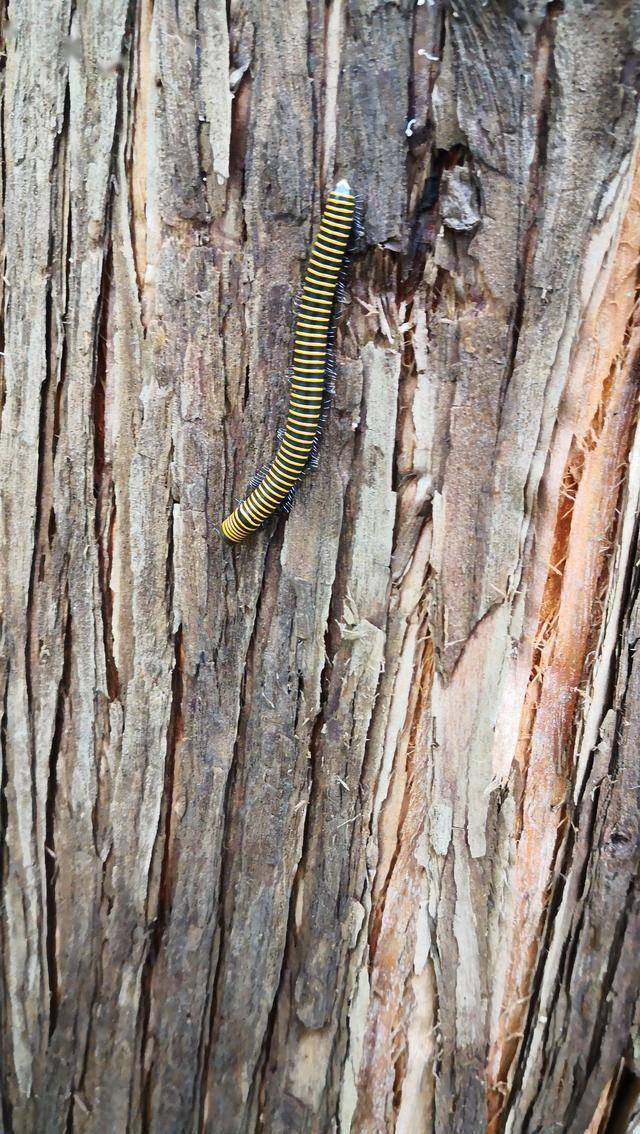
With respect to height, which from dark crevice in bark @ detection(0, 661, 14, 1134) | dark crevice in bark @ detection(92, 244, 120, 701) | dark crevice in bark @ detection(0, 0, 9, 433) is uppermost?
dark crevice in bark @ detection(0, 0, 9, 433)

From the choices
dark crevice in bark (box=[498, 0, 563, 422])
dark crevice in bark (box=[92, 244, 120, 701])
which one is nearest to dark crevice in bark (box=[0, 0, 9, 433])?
dark crevice in bark (box=[92, 244, 120, 701])

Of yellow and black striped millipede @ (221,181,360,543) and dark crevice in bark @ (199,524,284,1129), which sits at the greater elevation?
yellow and black striped millipede @ (221,181,360,543)

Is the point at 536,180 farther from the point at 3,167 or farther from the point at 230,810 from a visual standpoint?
the point at 230,810

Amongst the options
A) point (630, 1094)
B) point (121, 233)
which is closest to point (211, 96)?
point (121, 233)

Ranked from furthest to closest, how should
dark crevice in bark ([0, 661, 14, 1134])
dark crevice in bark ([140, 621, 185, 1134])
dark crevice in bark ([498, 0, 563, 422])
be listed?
dark crevice in bark ([0, 661, 14, 1134]), dark crevice in bark ([140, 621, 185, 1134]), dark crevice in bark ([498, 0, 563, 422])

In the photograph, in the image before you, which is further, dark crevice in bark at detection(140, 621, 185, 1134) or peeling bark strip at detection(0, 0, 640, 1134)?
dark crevice in bark at detection(140, 621, 185, 1134)

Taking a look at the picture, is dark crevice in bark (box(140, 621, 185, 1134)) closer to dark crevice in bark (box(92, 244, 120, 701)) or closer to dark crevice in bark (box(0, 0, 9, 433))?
dark crevice in bark (box(92, 244, 120, 701))

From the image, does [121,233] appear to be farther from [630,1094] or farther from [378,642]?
[630,1094]

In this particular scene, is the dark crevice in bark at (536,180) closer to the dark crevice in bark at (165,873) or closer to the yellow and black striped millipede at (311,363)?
the yellow and black striped millipede at (311,363)
